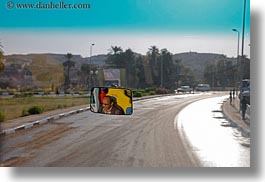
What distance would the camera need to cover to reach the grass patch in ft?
21.6

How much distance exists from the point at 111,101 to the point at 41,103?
0.74 m

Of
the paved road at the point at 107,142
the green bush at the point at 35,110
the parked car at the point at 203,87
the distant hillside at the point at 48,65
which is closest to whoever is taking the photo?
the paved road at the point at 107,142

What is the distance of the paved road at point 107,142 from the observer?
643 cm

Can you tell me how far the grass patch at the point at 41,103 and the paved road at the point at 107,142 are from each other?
0.16m

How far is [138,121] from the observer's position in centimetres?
669

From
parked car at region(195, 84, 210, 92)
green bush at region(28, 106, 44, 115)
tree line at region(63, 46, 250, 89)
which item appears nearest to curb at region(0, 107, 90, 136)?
green bush at region(28, 106, 44, 115)

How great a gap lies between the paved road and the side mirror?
0.06 m

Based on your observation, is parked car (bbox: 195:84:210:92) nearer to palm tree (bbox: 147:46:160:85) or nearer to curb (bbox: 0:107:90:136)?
palm tree (bbox: 147:46:160:85)

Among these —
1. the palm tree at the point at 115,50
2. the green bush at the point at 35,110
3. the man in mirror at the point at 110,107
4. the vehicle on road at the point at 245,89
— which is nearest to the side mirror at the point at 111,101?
the man in mirror at the point at 110,107

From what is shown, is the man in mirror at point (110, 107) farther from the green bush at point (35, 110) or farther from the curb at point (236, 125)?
the curb at point (236, 125)

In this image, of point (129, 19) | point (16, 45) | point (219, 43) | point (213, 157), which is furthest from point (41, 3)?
point (213, 157)

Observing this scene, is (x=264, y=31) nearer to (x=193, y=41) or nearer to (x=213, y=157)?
(x=193, y=41)

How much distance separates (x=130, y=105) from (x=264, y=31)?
1566mm

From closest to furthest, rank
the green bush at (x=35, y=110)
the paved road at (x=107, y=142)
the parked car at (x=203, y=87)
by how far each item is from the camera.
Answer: the paved road at (x=107, y=142) → the green bush at (x=35, y=110) → the parked car at (x=203, y=87)
